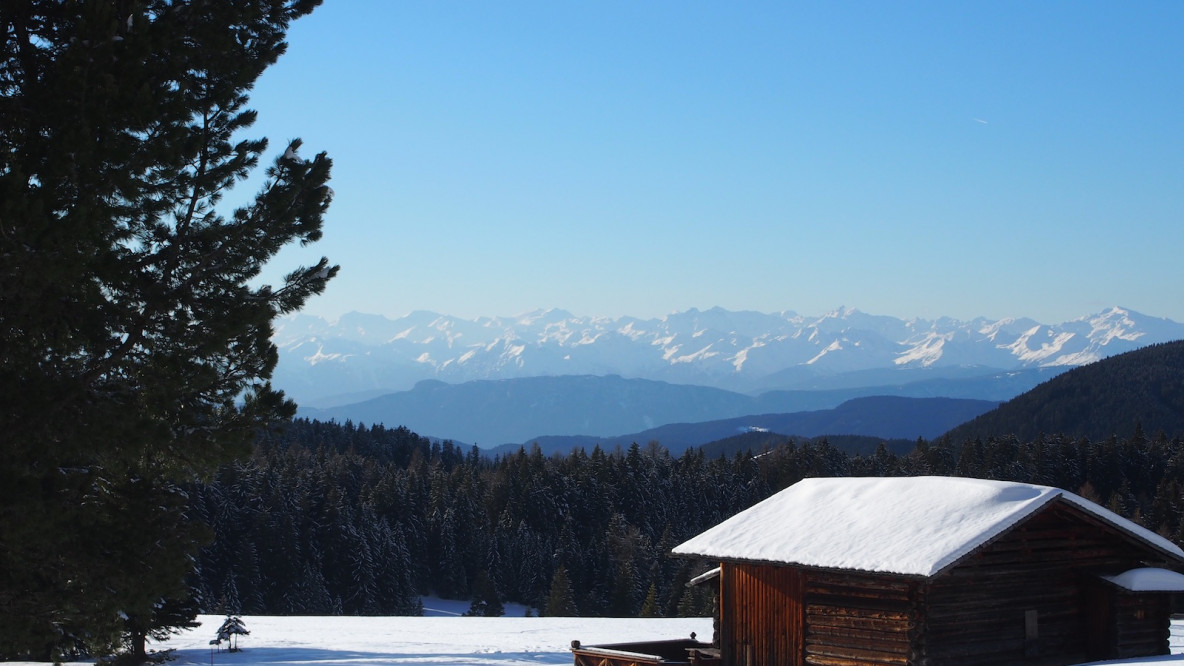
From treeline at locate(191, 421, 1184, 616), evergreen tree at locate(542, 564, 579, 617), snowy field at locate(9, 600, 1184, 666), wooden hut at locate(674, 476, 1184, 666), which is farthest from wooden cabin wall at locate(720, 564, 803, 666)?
evergreen tree at locate(542, 564, 579, 617)

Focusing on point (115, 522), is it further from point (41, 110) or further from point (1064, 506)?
point (1064, 506)

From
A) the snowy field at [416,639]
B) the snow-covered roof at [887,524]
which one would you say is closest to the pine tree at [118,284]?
the snow-covered roof at [887,524]

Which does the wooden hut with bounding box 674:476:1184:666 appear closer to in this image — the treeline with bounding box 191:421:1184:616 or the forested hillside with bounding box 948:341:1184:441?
the treeline with bounding box 191:421:1184:616

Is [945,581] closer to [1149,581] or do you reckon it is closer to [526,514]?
[1149,581]

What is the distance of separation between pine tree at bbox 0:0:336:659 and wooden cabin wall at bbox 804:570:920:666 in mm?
14369

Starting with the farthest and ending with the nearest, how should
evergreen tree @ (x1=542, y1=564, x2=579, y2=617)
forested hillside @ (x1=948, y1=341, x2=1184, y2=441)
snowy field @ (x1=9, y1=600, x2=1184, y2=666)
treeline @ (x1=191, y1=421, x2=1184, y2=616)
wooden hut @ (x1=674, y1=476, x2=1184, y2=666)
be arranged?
forested hillside @ (x1=948, y1=341, x2=1184, y2=441), treeline @ (x1=191, y1=421, x2=1184, y2=616), evergreen tree @ (x1=542, y1=564, x2=579, y2=617), snowy field @ (x1=9, y1=600, x2=1184, y2=666), wooden hut @ (x1=674, y1=476, x2=1184, y2=666)

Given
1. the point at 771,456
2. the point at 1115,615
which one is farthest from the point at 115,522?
the point at 771,456

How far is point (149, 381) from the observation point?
42.0 feet

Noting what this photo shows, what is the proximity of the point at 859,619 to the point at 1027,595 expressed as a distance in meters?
3.92

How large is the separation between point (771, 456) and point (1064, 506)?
365 ft

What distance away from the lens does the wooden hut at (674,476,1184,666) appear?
73.8 feet

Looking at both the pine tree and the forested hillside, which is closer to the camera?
the pine tree

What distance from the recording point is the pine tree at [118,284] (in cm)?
1176

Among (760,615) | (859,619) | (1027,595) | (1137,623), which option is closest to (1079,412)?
(1137,623)
